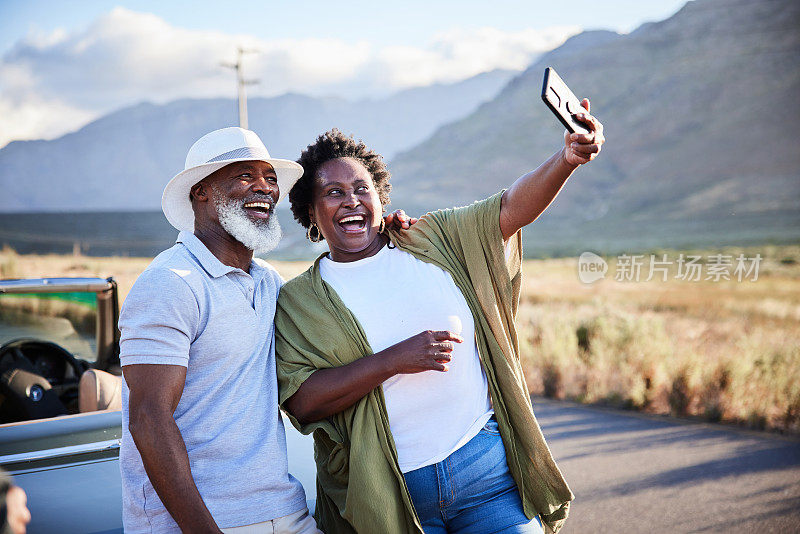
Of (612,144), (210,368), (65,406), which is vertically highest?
(612,144)

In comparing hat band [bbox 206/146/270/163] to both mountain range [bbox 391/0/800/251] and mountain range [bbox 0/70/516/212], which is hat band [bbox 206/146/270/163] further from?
mountain range [bbox 0/70/516/212]

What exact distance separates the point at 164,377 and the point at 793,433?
584cm

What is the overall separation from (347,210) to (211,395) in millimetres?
896

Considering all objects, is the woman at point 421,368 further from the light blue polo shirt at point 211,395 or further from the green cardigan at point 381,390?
the light blue polo shirt at point 211,395

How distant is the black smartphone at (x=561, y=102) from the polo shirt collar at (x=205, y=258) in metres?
1.16

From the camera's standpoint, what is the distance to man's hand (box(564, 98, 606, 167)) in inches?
91.7

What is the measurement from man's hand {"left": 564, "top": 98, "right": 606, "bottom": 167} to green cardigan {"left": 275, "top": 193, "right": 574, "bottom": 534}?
1.26 ft

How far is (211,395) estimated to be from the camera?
223 cm

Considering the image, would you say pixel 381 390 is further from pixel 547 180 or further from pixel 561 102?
pixel 561 102

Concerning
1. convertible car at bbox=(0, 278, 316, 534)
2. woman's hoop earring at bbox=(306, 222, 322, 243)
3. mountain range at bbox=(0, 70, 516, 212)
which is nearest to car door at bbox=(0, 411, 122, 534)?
convertible car at bbox=(0, 278, 316, 534)

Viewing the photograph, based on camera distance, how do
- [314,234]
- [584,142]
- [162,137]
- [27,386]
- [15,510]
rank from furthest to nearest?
[162,137], [27,386], [314,234], [584,142], [15,510]

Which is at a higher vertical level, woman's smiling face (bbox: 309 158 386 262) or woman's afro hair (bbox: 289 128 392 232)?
woman's afro hair (bbox: 289 128 392 232)

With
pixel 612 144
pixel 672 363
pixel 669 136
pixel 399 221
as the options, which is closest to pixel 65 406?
pixel 399 221

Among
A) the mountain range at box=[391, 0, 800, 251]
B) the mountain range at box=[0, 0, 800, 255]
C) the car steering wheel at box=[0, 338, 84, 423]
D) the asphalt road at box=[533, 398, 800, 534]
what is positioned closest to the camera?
the car steering wheel at box=[0, 338, 84, 423]
